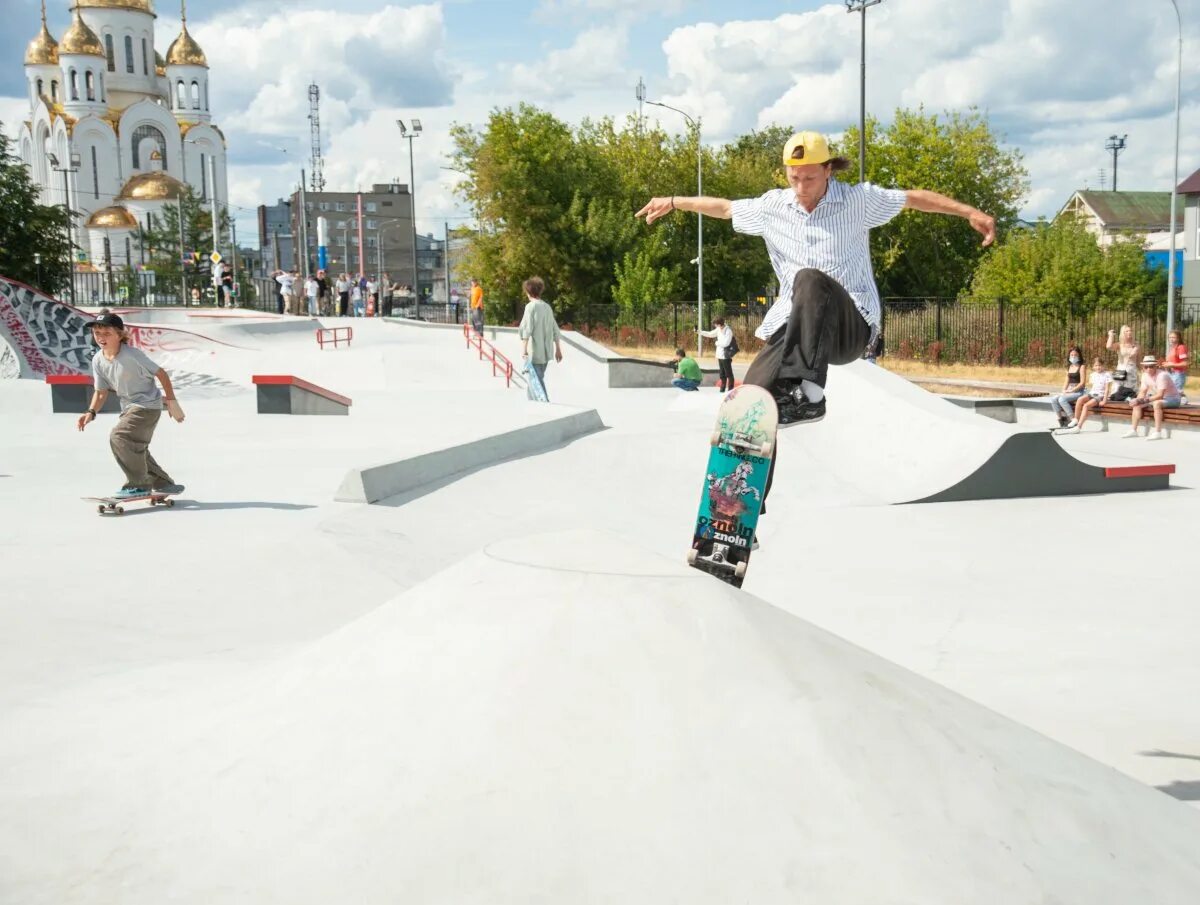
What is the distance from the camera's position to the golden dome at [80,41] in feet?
258

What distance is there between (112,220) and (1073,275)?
68137 millimetres

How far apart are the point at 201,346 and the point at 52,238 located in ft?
64.5

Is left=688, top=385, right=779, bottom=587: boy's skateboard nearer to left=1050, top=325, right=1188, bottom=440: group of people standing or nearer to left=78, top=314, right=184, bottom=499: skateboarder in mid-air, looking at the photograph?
left=78, top=314, right=184, bottom=499: skateboarder in mid-air

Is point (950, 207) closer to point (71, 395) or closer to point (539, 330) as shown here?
point (539, 330)

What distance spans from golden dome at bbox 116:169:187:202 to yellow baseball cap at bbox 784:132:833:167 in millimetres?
82405

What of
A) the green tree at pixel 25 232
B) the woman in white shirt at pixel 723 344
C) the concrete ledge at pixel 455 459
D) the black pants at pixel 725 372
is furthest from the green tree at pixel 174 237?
the concrete ledge at pixel 455 459

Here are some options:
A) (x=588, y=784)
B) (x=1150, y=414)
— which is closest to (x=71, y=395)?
(x=588, y=784)

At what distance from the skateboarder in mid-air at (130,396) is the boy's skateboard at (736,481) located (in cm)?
528

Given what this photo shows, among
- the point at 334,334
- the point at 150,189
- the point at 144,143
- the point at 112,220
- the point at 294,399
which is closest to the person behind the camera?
the point at 294,399

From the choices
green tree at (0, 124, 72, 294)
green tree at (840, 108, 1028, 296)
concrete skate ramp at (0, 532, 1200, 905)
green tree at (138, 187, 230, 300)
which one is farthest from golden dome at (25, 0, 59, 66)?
concrete skate ramp at (0, 532, 1200, 905)

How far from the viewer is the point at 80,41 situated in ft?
258

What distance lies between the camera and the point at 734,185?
5706 centimetres

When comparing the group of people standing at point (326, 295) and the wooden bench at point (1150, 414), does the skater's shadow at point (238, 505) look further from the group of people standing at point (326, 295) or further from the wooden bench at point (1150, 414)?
the group of people standing at point (326, 295)

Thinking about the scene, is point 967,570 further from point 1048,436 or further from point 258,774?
point 258,774
